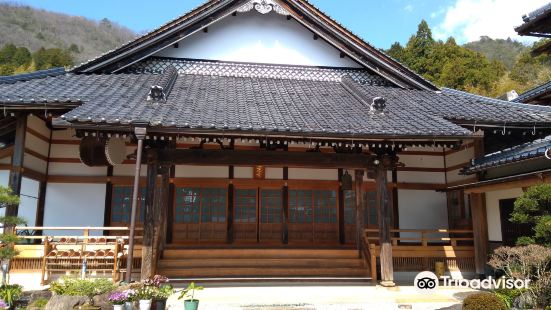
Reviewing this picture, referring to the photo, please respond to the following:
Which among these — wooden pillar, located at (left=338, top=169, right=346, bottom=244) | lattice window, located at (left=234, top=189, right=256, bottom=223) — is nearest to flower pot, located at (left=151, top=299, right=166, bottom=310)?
lattice window, located at (left=234, top=189, right=256, bottom=223)

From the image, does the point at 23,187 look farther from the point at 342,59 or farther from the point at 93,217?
the point at 342,59

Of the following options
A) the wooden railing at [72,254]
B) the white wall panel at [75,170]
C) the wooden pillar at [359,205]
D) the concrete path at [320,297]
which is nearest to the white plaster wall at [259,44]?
the white wall panel at [75,170]

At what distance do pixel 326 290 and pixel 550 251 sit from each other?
15.6 feet

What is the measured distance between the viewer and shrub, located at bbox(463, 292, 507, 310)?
7078 mm

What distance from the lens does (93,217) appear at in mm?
12414

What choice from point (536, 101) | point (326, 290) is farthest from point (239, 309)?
point (536, 101)

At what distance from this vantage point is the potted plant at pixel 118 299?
689 cm

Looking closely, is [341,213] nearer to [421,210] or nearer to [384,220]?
[421,210]

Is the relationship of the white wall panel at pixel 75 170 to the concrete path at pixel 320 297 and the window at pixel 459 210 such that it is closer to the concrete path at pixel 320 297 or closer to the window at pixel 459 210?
the concrete path at pixel 320 297

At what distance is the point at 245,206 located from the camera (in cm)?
1348

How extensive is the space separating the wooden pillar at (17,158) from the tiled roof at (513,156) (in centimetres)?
1152

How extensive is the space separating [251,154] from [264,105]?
165 centimetres

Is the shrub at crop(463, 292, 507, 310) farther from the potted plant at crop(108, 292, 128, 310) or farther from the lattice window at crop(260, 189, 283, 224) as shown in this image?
the lattice window at crop(260, 189, 283, 224)

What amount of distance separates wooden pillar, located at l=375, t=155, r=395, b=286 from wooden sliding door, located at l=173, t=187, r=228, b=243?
16.5 feet
